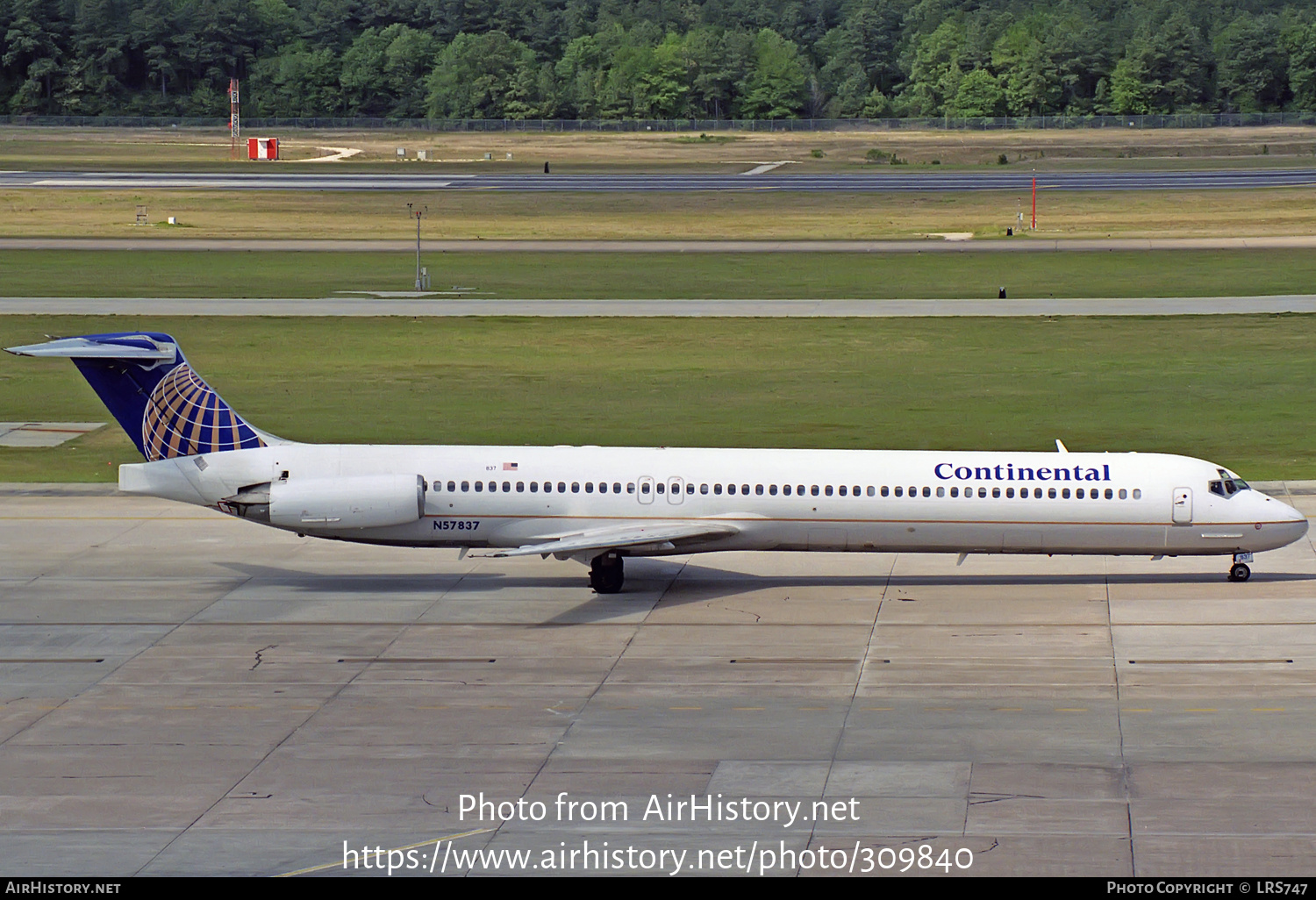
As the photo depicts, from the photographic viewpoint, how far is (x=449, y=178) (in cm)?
14750

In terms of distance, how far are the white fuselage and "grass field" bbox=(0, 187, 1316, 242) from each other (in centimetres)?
7312

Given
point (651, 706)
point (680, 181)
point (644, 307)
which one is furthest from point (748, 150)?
point (651, 706)

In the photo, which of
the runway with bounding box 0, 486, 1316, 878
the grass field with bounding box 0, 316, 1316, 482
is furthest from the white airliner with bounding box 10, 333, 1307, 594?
the grass field with bounding box 0, 316, 1316, 482

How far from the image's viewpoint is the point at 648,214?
121250 mm

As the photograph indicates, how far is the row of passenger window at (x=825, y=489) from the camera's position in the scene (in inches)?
1407

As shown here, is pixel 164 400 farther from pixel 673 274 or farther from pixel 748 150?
pixel 748 150

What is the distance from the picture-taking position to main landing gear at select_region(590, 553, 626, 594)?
36.1 meters

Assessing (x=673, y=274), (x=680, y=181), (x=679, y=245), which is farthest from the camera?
(x=680, y=181)

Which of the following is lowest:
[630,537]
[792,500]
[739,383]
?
[739,383]

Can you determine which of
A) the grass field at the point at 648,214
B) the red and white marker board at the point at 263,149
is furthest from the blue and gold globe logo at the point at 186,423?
the red and white marker board at the point at 263,149

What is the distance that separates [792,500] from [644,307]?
45100 mm

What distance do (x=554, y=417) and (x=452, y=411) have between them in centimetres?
367
